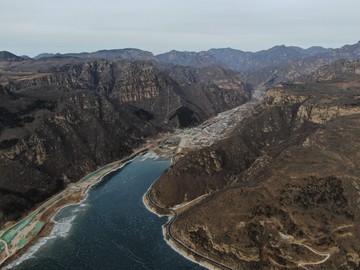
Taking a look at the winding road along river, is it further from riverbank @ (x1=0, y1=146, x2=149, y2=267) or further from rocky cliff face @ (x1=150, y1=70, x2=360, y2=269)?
rocky cliff face @ (x1=150, y1=70, x2=360, y2=269)

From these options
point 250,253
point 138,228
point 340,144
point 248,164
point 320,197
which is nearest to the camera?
point 250,253

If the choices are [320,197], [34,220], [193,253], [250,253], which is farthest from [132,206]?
[320,197]

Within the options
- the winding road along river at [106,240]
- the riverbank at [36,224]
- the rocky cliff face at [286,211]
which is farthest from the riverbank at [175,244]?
the riverbank at [36,224]

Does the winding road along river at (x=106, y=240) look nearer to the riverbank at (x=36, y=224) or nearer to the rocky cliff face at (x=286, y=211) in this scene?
the riverbank at (x=36, y=224)

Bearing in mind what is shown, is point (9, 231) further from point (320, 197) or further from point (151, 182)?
point (320, 197)

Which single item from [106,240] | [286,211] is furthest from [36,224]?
[286,211]

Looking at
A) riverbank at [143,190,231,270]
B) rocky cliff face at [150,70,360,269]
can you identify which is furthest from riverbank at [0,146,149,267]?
rocky cliff face at [150,70,360,269]

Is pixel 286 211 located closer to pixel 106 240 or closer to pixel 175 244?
pixel 175 244
